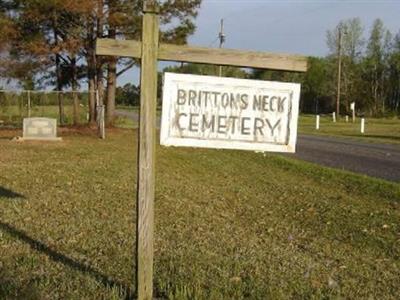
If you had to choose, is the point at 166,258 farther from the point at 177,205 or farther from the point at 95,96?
the point at 95,96

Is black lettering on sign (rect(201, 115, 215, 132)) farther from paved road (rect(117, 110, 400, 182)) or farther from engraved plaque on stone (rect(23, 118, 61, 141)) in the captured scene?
engraved plaque on stone (rect(23, 118, 61, 141))

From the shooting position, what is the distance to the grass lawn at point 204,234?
18.9ft

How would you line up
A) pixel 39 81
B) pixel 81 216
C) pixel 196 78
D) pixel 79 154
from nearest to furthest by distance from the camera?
1. pixel 196 78
2. pixel 81 216
3. pixel 79 154
4. pixel 39 81

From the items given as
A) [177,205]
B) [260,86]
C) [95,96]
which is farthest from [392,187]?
[95,96]

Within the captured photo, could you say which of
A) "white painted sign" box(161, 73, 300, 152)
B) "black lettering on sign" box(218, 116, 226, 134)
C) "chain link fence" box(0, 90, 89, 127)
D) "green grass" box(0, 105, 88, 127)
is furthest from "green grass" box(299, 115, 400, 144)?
"black lettering on sign" box(218, 116, 226, 134)

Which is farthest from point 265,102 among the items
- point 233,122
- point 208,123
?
point 208,123

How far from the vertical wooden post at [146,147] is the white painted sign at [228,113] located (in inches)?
6.5

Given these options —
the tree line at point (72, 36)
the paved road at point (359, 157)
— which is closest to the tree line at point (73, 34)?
the tree line at point (72, 36)

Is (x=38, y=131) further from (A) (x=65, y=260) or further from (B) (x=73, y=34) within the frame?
(A) (x=65, y=260)

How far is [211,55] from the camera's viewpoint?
524 cm

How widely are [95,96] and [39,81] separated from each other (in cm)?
470

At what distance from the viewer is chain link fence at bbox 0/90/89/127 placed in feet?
116

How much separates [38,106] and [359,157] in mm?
22556

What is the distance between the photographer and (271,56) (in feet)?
17.5
